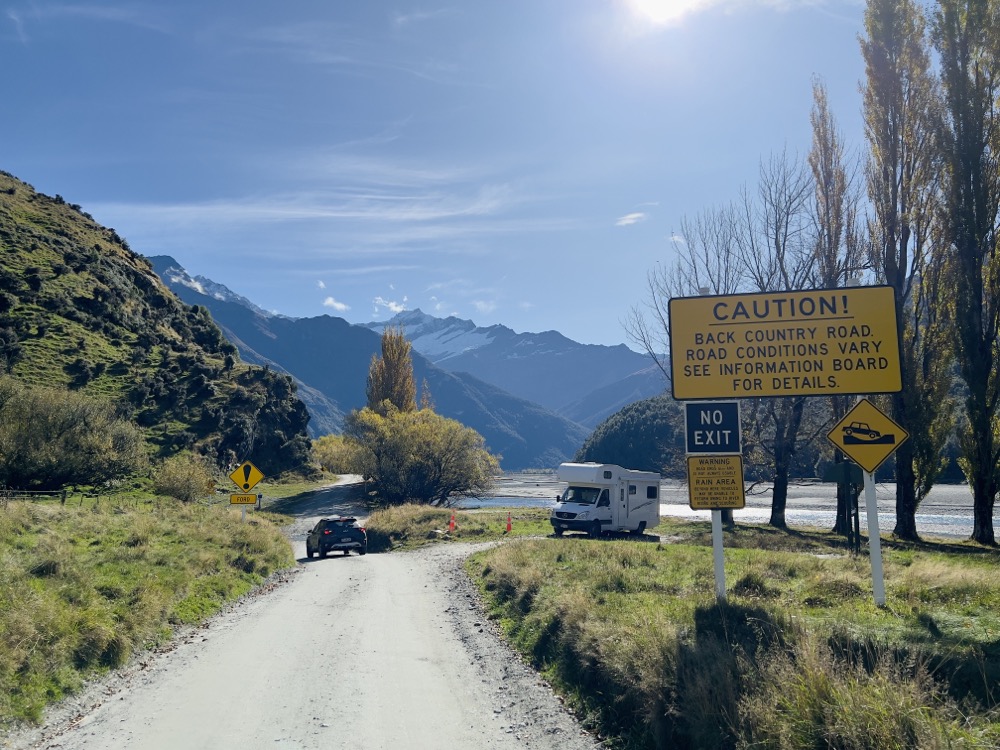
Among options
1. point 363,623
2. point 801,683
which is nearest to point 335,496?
point 363,623

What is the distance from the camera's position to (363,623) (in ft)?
43.3

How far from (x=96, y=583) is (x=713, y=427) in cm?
1137

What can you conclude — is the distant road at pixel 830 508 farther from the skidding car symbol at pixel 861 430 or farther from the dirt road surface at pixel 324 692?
the dirt road surface at pixel 324 692

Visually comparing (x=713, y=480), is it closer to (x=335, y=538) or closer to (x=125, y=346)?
(x=335, y=538)

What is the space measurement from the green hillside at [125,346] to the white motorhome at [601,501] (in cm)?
3238

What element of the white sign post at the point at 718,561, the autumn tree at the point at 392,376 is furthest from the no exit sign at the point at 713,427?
the autumn tree at the point at 392,376

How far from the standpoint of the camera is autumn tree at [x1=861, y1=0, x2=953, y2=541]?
2661 cm

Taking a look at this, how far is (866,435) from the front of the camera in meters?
10.9

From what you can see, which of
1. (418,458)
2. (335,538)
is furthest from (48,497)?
(418,458)

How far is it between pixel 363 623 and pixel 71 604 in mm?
4852

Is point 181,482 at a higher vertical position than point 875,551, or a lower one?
lower

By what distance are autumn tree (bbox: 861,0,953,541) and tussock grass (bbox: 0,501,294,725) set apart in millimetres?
24109

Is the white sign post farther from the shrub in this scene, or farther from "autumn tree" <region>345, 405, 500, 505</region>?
"autumn tree" <region>345, 405, 500, 505</region>

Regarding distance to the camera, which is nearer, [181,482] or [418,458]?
[181,482]
